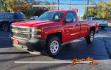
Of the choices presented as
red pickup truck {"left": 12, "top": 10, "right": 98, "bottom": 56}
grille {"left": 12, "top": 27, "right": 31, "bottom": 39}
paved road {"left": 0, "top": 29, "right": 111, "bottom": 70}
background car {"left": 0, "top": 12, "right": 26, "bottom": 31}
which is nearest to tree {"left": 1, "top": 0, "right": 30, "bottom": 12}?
background car {"left": 0, "top": 12, "right": 26, "bottom": 31}

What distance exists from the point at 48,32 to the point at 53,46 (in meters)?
0.70

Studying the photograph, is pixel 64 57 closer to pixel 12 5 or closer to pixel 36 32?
pixel 36 32

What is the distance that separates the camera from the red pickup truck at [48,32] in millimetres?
10828

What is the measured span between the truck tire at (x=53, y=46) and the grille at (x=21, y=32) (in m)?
0.84

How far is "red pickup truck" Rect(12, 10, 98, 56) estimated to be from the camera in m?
10.8

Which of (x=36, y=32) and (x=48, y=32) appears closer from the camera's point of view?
(x=36, y=32)

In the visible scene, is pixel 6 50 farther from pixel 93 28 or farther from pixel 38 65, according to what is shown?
pixel 93 28

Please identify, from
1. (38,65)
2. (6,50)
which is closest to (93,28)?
(6,50)

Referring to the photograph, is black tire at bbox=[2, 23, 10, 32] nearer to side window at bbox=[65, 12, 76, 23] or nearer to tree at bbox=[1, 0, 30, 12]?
side window at bbox=[65, 12, 76, 23]

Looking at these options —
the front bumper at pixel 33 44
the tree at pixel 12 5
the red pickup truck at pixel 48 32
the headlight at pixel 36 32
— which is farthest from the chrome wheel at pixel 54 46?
the tree at pixel 12 5

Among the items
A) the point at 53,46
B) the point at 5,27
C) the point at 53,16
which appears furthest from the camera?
the point at 5,27

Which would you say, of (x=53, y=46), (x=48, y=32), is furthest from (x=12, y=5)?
(x=48, y=32)

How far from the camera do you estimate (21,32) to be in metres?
11.3

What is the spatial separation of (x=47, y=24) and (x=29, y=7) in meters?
49.4
